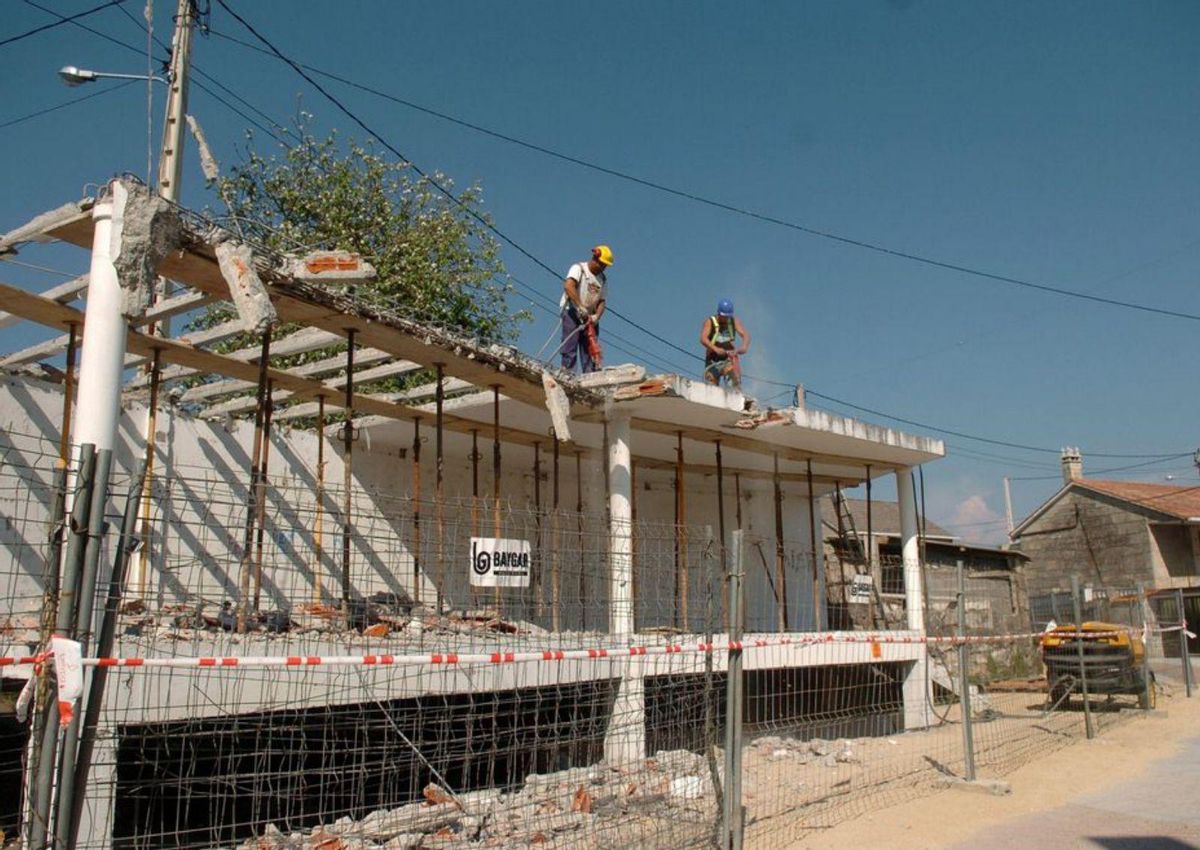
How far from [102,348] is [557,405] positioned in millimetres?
4934

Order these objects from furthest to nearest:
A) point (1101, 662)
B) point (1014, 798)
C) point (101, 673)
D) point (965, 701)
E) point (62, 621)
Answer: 1. point (1101, 662)
2. point (965, 701)
3. point (1014, 798)
4. point (101, 673)
5. point (62, 621)

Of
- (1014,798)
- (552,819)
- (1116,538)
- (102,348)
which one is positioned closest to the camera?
(552,819)

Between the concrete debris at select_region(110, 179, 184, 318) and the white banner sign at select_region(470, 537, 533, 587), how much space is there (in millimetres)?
3066

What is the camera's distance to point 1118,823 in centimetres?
775

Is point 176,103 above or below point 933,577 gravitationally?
above

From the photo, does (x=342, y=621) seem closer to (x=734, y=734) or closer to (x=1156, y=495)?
(x=734, y=734)

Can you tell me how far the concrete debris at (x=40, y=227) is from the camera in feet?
24.2

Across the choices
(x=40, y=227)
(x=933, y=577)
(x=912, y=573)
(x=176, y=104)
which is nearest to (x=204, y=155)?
(x=176, y=104)

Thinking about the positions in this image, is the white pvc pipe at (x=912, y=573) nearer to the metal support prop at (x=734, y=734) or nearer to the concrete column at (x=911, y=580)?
the concrete column at (x=911, y=580)

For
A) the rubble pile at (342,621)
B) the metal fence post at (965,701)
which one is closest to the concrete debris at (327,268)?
the rubble pile at (342,621)

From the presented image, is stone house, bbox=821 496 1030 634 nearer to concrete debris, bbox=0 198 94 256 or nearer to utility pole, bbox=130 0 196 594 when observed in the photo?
utility pole, bbox=130 0 196 594

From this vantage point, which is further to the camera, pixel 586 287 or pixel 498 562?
pixel 586 287

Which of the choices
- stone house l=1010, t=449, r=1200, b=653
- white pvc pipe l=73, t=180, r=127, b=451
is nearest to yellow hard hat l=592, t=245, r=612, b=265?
white pvc pipe l=73, t=180, r=127, b=451

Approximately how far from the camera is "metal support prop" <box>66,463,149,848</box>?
3682 mm
